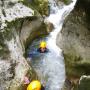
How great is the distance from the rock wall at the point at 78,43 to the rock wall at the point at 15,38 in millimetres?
1670

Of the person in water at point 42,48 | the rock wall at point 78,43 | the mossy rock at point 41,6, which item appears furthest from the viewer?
the mossy rock at point 41,6

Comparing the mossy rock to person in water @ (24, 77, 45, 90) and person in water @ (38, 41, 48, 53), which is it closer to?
person in water @ (38, 41, 48, 53)

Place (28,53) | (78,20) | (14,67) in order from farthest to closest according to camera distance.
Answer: (28,53) → (78,20) → (14,67)

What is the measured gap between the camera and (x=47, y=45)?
1478 centimetres

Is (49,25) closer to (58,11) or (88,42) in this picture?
(58,11)

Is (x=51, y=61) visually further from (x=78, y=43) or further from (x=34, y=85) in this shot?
(x=34, y=85)

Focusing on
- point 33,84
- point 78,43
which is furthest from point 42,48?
point 33,84

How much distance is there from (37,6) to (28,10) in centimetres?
219

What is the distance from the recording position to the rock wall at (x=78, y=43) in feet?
35.1

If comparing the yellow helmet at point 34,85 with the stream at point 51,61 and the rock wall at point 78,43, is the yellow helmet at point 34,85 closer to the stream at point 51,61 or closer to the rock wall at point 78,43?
the stream at point 51,61

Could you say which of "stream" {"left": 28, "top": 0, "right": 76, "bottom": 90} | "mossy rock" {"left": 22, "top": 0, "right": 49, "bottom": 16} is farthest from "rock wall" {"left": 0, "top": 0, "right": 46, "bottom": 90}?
"mossy rock" {"left": 22, "top": 0, "right": 49, "bottom": 16}

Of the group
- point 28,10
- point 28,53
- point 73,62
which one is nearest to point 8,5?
point 28,10

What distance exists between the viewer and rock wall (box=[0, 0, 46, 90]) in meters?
10.4

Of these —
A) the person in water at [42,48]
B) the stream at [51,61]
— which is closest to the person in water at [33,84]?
the stream at [51,61]
